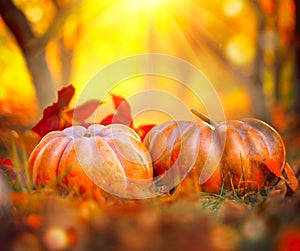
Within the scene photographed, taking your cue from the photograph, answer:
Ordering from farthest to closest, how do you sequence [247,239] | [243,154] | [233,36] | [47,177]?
[233,36], [243,154], [47,177], [247,239]

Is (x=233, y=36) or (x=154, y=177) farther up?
(x=154, y=177)

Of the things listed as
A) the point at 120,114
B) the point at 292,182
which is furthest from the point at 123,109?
the point at 292,182

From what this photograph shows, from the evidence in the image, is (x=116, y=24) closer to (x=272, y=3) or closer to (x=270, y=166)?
(x=272, y=3)

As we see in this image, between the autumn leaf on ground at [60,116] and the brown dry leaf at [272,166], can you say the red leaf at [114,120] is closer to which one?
the autumn leaf on ground at [60,116]

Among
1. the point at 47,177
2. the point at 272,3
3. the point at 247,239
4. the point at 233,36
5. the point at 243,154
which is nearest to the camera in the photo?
the point at 247,239

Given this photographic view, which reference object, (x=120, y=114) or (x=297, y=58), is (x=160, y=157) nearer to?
(x=120, y=114)

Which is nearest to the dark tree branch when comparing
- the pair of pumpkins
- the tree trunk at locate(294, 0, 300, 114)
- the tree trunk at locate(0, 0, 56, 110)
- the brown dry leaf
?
the tree trunk at locate(0, 0, 56, 110)

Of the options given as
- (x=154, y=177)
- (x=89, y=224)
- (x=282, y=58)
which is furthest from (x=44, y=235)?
(x=282, y=58)

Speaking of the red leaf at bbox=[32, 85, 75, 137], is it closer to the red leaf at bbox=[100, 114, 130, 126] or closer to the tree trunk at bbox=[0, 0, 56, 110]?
the red leaf at bbox=[100, 114, 130, 126]

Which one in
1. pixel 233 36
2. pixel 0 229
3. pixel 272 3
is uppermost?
pixel 0 229
